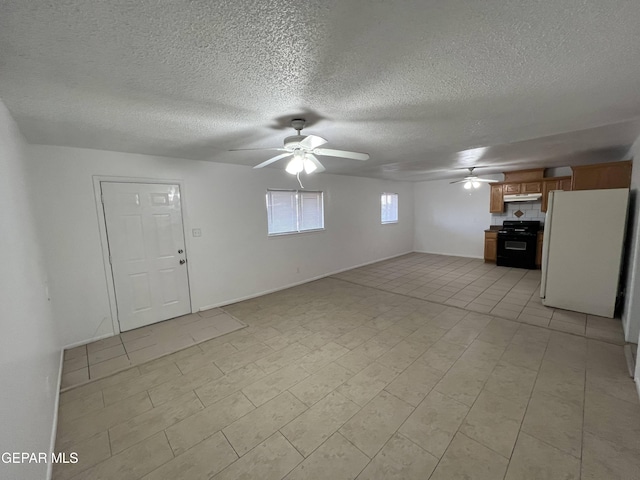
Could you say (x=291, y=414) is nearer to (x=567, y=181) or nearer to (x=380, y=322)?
(x=380, y=322)

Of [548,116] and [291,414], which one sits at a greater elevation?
[548,116]

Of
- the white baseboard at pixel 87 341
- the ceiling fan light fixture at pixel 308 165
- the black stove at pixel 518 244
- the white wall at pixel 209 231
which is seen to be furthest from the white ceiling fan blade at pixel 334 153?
the black stove at pixel 518 244

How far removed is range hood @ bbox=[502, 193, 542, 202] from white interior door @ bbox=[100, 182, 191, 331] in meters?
7.18

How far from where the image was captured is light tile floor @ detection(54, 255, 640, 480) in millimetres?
1575

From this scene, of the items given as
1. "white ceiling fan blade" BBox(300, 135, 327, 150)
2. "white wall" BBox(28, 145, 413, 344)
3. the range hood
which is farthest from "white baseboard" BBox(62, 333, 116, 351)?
the range hood

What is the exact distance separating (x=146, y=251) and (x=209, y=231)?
2.90 feet

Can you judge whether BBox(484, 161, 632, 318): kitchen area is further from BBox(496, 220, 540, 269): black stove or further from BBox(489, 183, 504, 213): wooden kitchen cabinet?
BBox(489, 183, 504, 213): wooden kitchen cabinet

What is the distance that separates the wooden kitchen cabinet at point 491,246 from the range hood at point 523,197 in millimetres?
841

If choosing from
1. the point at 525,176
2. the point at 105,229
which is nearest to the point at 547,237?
the point at 525,176

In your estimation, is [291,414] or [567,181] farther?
[567,181]

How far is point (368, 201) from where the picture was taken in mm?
6801

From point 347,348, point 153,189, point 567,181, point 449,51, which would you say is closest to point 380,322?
point 347,348

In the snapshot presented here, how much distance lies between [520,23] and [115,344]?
4500 millimetres

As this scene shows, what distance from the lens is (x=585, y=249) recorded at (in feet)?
11.6
